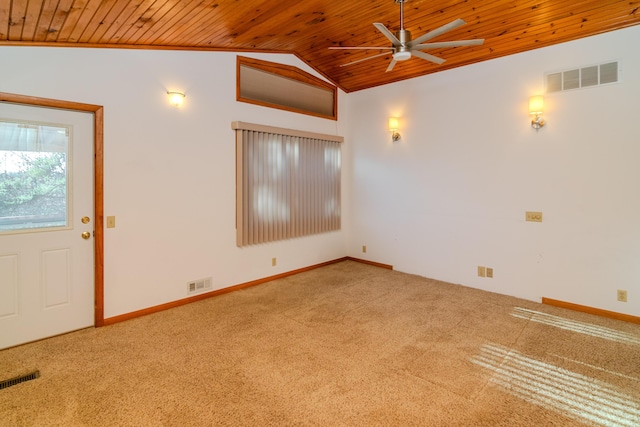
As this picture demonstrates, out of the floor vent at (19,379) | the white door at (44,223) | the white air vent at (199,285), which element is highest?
the white door at (44,223)

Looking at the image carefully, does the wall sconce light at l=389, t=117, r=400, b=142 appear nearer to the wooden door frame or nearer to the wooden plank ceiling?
the wooden plank ceiling

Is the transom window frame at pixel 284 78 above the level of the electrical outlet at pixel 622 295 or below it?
above

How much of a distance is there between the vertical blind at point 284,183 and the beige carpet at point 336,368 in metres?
1.22

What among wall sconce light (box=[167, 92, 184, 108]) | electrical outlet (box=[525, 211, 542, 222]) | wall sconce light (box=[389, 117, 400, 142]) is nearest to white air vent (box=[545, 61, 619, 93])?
electrical outlet (box=[525, 211, 542, 222])

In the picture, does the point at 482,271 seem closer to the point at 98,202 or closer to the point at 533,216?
the point at 533,216

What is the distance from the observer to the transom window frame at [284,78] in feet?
14.5

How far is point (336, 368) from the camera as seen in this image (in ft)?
8.45

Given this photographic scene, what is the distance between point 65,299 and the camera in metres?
3.18

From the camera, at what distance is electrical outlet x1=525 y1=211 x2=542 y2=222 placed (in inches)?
156

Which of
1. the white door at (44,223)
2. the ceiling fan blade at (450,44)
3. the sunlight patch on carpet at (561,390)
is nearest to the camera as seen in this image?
the sunlight patch on carpet at (561,390)

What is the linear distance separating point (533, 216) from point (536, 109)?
1.24 m

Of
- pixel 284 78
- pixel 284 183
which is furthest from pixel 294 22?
pixel 284 183

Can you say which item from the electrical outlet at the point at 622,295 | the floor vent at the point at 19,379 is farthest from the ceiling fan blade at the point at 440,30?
the floor vent at the point at 19,379

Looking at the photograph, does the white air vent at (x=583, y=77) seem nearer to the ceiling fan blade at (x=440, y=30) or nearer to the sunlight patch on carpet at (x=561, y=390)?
the ceiling fan blade at (x=440, y=30)
